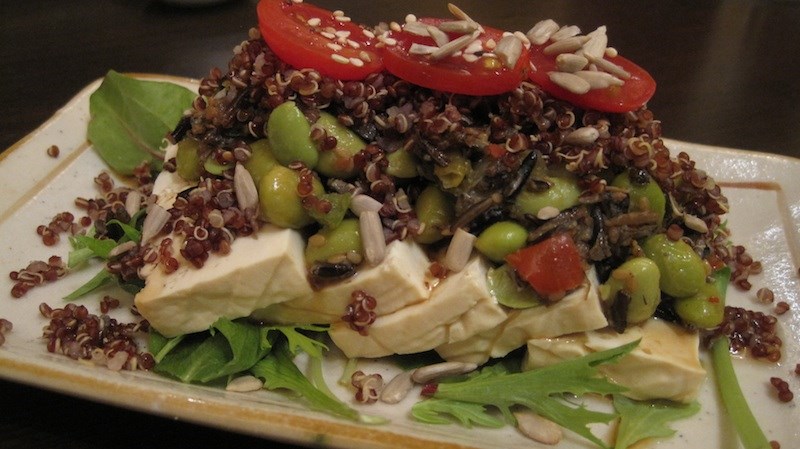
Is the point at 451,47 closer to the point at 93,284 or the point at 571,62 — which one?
the point at 571,62

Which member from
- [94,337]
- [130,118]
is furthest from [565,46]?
[130,118]

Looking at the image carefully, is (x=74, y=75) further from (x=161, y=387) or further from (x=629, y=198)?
(x=629, y=198)

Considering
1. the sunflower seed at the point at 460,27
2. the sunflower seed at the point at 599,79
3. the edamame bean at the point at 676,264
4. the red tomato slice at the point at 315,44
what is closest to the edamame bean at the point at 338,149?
the red tomato slice at the point at 315,44

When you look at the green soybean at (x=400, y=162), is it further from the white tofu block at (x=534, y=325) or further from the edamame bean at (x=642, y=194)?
the edamame bean at (x=642, y=194)

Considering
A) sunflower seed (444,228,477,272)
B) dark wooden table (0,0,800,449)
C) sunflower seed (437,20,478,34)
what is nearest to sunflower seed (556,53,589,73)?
sunflower seed (437,20,478,34)

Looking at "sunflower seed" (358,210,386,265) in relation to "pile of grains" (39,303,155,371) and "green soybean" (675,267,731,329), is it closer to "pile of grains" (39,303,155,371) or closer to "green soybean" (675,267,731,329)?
"pile of grains" (39,303,155,371)

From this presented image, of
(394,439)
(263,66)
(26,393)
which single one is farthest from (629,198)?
(26,393)
